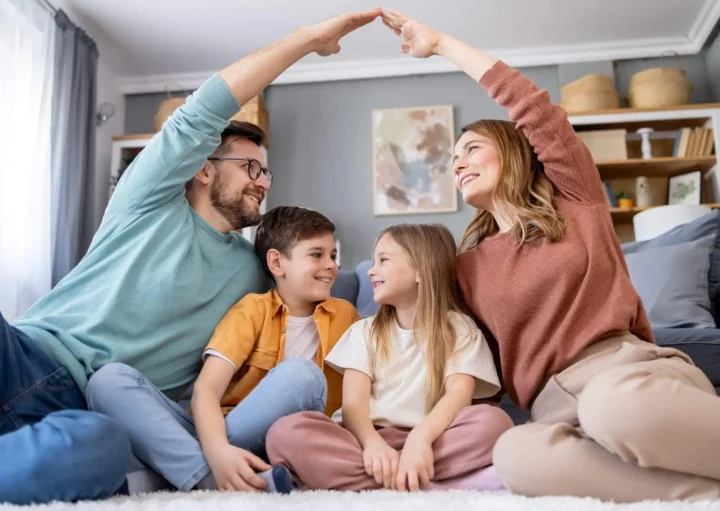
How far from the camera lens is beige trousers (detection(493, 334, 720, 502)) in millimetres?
865

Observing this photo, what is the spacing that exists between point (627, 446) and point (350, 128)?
3.43 metres

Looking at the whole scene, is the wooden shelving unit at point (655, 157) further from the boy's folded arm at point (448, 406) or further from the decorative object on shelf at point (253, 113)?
the boy's folded arm at point (448, 406)

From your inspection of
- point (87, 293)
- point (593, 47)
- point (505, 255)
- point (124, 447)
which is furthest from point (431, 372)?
point (593, 47)

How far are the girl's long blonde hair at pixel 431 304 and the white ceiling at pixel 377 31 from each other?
2.34 meters

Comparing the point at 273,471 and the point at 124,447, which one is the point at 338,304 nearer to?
the point at 273,471

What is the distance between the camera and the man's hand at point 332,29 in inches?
59.7

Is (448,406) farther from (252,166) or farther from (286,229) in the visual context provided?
(252,166)

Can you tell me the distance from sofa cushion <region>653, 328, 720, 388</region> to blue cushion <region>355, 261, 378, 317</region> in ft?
2.96

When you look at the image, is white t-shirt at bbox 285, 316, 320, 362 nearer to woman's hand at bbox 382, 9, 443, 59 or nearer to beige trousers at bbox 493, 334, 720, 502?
beige trousers at bbox 493, 334, 720, 502

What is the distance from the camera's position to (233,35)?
3725 millimetres

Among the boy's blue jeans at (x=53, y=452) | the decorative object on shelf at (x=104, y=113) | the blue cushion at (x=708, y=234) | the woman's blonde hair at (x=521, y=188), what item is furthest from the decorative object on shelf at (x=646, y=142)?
the boy's blue jeans at (x=53, y=452)

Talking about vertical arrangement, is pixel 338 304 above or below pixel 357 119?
below

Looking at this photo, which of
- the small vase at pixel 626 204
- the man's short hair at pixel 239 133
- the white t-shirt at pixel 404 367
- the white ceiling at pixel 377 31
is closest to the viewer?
the white t-shirt at pixel 404 367

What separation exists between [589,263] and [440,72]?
3.05m
